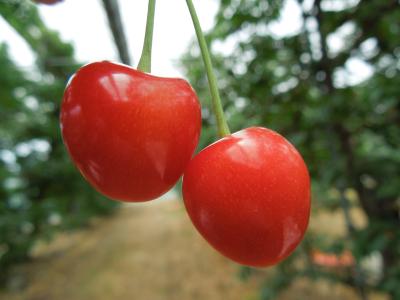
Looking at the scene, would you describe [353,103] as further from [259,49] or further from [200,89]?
[200,89]

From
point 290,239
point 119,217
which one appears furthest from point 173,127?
point 119,217

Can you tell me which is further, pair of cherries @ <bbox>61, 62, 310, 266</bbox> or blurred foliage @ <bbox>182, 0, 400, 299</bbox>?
blurred foliage @ <bbox>182, 0, 400, 299</bbox>

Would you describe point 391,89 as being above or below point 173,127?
below

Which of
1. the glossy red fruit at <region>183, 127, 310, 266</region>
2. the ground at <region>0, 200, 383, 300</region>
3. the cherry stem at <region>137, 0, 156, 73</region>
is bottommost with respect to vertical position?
the ground at <region>0, 200, 383, 300</region>

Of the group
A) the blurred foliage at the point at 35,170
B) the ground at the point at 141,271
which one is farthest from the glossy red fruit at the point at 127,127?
the blurred foliage at the point at 35,170

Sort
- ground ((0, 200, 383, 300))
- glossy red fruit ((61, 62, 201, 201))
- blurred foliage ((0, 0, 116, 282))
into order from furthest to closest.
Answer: ground ((0, 200, 383, 300))
blurred foliage ((0, 0, 116, 282))
glossy red fruit ((61, 62, 201, 201))

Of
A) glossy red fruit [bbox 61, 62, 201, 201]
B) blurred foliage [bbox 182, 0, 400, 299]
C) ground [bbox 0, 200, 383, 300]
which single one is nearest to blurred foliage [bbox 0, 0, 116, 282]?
ground [bbox 0, 200, 383, 300]

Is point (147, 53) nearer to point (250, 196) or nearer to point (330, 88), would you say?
point (250, 196)

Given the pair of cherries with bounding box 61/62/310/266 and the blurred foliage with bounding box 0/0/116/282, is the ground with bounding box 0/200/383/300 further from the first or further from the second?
the pair of cherries with bounding box 61/62/310/266

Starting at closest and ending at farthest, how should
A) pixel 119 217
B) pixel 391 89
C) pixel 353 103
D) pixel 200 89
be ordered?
pixel 391 89 < pixel 353 103 < pixel 200 89 < pixel 119 217
